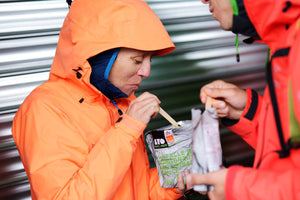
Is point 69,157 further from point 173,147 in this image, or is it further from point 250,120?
point 250,120

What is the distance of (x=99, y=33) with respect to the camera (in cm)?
153

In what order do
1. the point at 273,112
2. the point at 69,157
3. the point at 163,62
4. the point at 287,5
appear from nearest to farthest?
the point at 287,5 < the point at 273,112 < the point at 69,157 < the point at 163,62

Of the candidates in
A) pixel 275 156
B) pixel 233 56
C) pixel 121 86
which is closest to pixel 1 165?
pixel 121 86

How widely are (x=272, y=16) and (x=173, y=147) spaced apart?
0.90 metres

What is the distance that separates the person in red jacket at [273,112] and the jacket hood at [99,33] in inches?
17.5

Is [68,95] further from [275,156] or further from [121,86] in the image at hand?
[275,156]

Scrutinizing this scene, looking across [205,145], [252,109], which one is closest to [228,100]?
[252,109]

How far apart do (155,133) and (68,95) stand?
56 cm

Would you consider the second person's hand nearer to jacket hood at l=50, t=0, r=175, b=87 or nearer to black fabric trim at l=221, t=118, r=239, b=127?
black fabric trim at l=221, t=118, r=239, b=127

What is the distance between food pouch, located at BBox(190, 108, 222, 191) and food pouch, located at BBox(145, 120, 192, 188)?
14.3 inches

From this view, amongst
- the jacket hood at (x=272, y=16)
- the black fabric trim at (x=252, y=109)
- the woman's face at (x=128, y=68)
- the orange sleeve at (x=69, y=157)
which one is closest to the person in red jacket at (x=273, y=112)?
→ the jacket hood at (x=272, y=16)

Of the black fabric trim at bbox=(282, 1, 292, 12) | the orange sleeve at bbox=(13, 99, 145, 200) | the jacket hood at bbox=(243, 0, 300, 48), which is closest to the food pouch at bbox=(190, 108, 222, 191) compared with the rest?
the orange sleeve at bbox=(13, 99, 145, 200)

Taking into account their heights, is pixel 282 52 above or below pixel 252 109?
above

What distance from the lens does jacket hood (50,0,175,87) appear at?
1.53m
